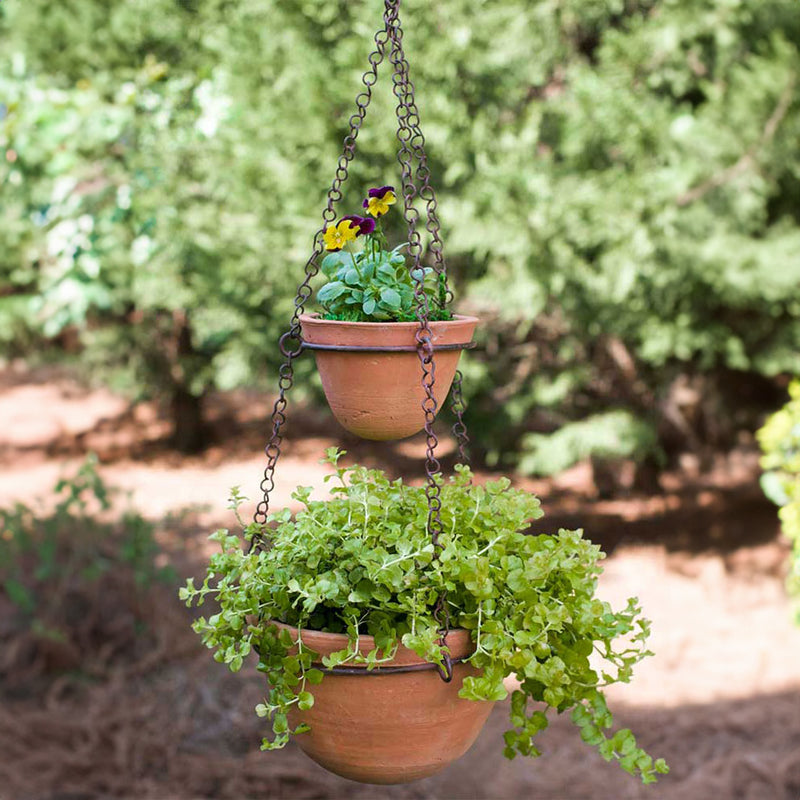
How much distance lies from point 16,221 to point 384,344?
552 cm

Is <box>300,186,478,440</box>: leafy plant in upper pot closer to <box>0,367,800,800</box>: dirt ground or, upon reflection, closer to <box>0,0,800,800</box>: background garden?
<box>0,0,800,800</box>: background garden

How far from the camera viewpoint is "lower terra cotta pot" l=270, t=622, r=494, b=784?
54.6 inches

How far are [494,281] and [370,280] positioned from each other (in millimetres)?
2756

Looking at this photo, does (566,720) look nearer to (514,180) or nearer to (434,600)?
(514,180)

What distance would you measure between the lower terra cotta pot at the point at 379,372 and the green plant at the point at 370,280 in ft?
0.20

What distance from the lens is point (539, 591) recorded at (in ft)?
4.81

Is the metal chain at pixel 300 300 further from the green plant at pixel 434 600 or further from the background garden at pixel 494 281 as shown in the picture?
the background garden at pixel 494 281

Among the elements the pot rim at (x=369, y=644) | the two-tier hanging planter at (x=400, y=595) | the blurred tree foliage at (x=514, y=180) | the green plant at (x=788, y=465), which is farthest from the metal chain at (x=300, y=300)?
the blurred tree foliage at (x=514, y=180)

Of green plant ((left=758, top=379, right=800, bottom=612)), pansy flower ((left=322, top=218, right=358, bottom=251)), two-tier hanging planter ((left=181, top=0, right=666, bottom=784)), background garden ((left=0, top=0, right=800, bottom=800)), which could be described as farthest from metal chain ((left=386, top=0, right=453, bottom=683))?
background garden ((left=0, top=0, right=800, bottom=800))

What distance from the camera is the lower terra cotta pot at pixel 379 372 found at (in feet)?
4.89

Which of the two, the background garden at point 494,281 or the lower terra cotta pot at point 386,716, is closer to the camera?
the lower terra cotta pot at point 386,716

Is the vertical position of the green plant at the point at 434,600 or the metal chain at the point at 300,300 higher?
the metal chain at the point at 300,300

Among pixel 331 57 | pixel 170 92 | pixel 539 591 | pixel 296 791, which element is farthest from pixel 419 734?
pixel 170 92

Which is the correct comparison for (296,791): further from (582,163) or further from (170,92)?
(170,92)
